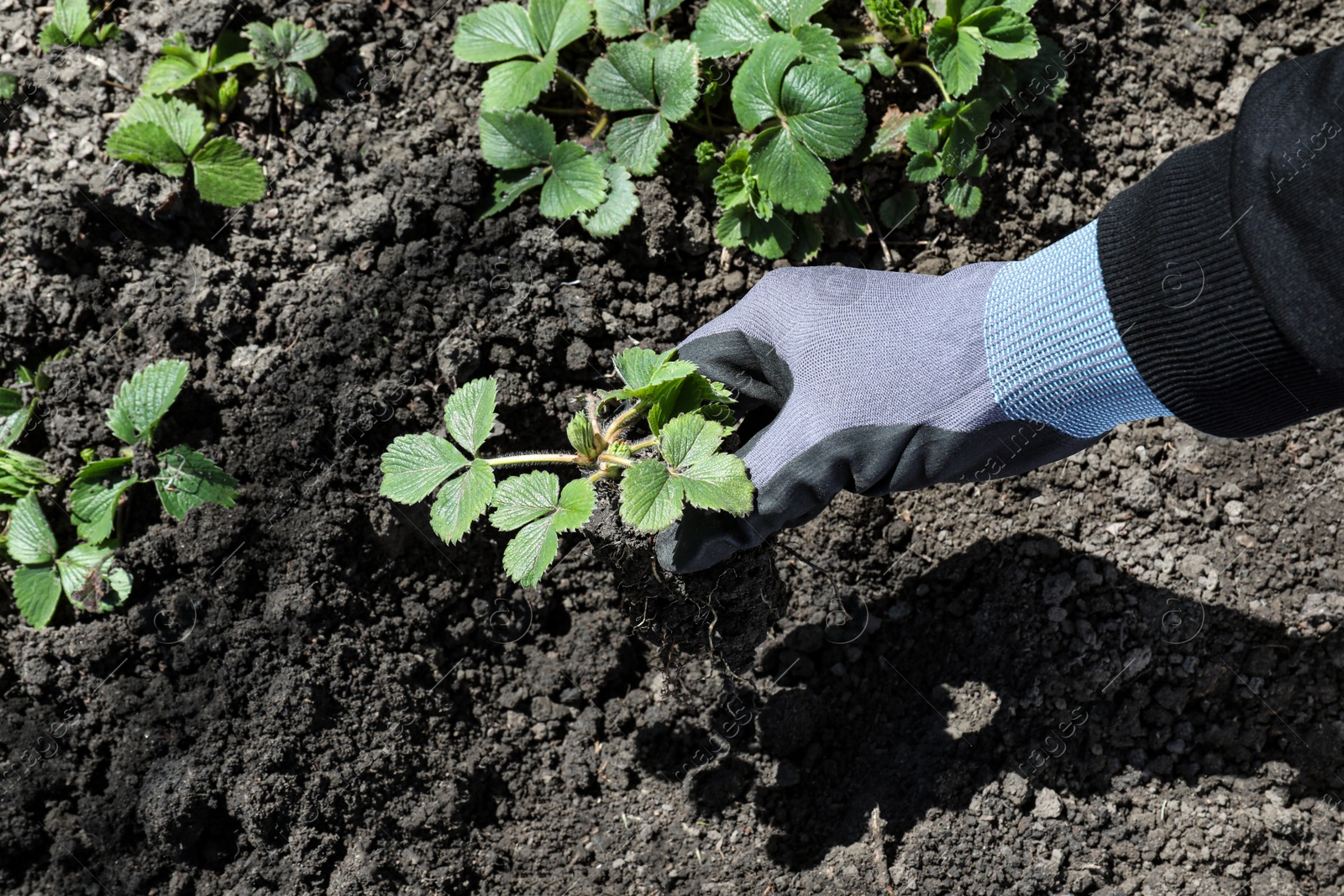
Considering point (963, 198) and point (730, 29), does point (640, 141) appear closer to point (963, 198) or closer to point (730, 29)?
point (730, 29)

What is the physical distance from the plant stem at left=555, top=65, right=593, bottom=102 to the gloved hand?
80 cm

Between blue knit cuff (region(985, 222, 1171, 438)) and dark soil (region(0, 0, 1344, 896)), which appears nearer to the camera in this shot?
blue knit cuff (region(985, 222, 1171, 438))

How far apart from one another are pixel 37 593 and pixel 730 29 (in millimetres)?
2233

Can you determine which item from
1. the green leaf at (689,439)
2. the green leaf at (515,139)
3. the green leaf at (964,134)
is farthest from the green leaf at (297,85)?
the green leaf at (964,134)

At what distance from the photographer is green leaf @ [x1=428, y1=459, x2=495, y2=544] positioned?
185 centimetres

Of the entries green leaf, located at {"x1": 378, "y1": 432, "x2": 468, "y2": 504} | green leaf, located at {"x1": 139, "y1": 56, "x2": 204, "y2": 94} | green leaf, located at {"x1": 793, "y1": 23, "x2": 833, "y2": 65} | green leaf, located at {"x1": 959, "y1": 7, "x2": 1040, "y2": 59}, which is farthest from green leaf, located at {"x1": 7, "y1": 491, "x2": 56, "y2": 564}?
green leaf, located at {"x1": 959, "y1": 7, "x2": 1040, "y2": 59}

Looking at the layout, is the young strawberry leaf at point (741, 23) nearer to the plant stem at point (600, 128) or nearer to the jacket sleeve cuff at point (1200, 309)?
the plant stem at point (600, 128)

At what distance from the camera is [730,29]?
227 cm

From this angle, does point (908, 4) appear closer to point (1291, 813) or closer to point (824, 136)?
point (824, 136)

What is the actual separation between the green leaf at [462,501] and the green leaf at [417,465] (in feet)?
0.11

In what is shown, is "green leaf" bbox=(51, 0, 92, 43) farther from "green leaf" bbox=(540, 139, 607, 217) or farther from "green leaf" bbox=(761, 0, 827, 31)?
"green leaf" bbox=(761, 0, 827, 31)

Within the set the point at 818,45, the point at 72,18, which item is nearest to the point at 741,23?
the point at 818,45

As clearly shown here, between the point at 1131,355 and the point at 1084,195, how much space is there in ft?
3.06

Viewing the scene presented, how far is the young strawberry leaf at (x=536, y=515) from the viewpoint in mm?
1796
